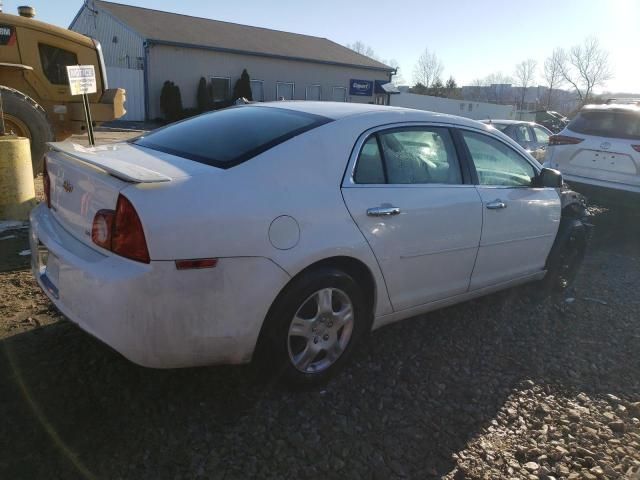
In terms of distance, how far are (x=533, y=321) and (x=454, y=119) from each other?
175cm

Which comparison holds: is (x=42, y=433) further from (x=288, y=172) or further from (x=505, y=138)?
(x=505, y=138)

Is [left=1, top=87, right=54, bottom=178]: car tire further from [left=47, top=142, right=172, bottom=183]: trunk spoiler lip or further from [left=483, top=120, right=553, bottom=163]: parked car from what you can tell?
[left=483, top=120, right=553, bottom=163]: parked car

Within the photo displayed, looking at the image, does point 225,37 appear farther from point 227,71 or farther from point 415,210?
point 415,210

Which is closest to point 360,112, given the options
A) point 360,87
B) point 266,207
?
point 266,207

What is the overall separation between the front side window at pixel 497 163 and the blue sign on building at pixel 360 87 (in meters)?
28.8

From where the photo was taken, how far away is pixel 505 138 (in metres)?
4.15

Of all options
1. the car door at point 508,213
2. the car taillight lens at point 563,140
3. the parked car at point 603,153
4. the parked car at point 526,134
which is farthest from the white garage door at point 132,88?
the car door at point 508,213

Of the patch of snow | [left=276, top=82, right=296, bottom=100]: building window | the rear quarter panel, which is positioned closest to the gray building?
[left=276, top=82, right=296, bottom=100]: building window

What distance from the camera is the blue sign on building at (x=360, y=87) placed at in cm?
3186

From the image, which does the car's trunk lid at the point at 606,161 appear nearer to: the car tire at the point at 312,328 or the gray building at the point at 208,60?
the car tire at the point at 312,328

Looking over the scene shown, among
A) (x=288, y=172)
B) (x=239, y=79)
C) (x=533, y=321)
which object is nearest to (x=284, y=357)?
(x=288, y=172)

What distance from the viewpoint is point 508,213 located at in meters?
3.92

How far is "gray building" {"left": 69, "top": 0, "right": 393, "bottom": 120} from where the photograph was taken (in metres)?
24.8

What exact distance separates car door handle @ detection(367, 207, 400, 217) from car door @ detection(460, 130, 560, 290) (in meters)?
0.92
